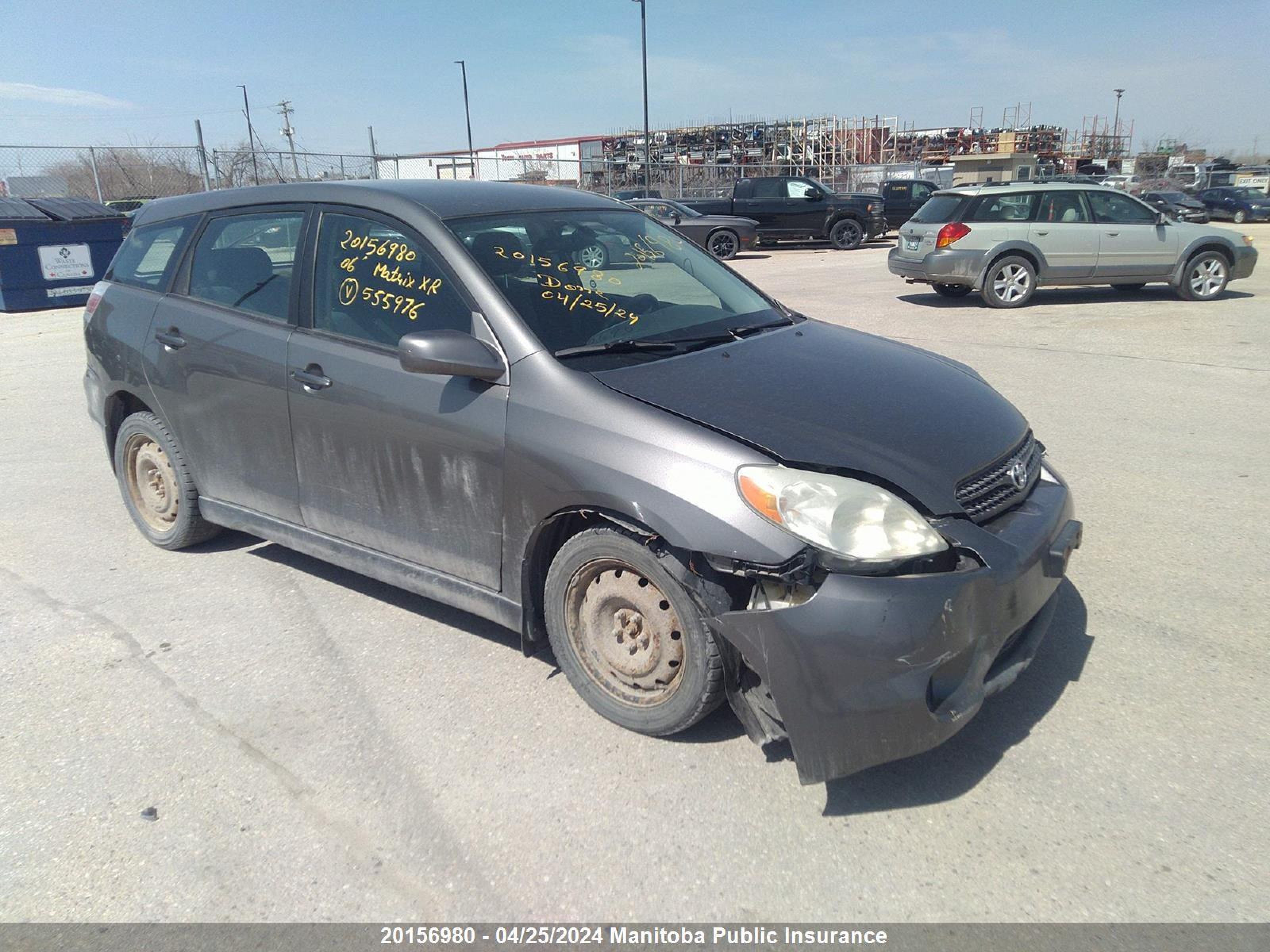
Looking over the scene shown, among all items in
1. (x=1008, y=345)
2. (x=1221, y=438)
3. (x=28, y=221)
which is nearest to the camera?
(x=1221, y=438)

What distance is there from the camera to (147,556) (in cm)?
486

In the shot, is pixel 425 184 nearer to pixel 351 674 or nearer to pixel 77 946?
pixel 351 674

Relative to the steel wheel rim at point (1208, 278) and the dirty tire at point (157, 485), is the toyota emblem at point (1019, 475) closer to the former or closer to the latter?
the dirty tire at point (157, 485)

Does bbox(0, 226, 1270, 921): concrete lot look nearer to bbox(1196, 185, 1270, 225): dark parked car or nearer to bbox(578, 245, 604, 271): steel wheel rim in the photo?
bbox(578, 245, 604, 271): steel wheel rim

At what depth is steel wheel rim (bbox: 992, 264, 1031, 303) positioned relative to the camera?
12805 millimetres

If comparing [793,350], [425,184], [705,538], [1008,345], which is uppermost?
[425,184]

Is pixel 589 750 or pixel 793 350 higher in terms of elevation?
pixel 793 350

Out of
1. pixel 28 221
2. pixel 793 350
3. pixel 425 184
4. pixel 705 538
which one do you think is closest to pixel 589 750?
pixel 705 538

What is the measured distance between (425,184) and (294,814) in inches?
102

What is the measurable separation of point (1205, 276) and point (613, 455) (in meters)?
13.3

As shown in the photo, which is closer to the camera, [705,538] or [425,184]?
[705,538]

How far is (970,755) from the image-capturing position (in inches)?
117

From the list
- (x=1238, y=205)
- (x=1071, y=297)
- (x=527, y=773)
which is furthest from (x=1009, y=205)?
(x=1238, y=205)

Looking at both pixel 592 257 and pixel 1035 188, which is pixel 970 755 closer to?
pixel 592 257
